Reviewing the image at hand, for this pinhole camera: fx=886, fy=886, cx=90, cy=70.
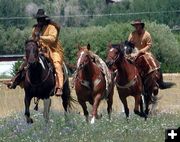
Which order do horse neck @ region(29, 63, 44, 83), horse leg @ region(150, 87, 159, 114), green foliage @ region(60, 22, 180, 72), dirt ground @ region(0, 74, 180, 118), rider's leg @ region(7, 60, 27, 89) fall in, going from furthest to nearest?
green foliage @ region(60, 22, 180, 72)
dirt ground @ region(0, 74, 180, 118)
horse leg @ region(150, 87, 159, 114)
rider's leg @ region(7, 60, 27, 89)
horse neck @ region(29, 63, 44, 83)

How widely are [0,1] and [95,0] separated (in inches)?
1157

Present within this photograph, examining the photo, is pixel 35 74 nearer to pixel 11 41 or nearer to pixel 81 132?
pixel 81 132

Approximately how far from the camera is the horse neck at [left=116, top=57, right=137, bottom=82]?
21672mm

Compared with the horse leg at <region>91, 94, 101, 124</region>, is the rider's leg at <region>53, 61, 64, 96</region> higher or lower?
higher

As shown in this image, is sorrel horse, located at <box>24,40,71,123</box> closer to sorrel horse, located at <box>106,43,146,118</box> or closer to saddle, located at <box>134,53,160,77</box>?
sorrel horse, located at <box>106,43,146,118</box>

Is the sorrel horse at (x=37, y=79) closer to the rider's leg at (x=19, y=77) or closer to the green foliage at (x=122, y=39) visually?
the rider's leg at (x=19, y=77)

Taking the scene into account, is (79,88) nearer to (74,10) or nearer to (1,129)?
(1,129)

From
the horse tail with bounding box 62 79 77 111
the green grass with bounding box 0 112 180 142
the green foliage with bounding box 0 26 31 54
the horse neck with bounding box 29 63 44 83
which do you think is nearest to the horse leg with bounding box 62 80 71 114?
the horse tail with bounding box 62 79 77 111

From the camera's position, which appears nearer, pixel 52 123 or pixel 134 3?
pixel 52 123

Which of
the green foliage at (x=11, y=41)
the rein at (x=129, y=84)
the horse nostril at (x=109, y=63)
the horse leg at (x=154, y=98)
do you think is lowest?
the green foliage at (x=11, y=41)

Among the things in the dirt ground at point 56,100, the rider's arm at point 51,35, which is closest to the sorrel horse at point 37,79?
the rider's arm at point 51,35

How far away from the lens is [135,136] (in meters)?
14.5

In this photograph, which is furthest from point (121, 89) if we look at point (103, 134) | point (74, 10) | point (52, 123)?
point (74, 10)

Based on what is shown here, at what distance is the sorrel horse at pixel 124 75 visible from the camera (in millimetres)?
21241
